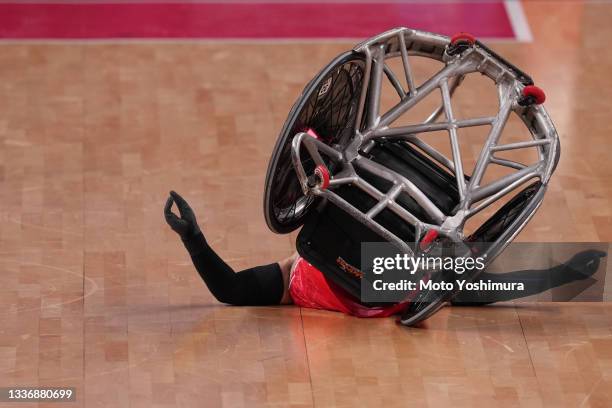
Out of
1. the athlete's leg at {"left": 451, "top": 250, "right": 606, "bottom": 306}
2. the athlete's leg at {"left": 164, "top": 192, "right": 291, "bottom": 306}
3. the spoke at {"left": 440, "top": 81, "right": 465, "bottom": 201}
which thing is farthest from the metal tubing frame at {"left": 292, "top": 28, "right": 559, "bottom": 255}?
the athlete's leg at {"left": 164, "top": 192, "right": 291, "bottom": 306}

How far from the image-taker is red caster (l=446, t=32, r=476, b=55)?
5.06m

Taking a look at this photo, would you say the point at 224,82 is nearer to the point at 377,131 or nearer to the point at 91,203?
the point at 91,203

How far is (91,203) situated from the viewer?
579 centimetres

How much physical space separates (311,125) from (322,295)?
2.54ft

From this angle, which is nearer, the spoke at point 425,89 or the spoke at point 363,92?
the spoke at point 363,92

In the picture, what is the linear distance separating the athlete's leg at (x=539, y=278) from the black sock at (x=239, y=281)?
0.76 metres

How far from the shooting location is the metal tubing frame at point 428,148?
4.85 meters

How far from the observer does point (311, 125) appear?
486cm

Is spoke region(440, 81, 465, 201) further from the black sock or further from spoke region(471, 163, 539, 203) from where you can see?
the black sock

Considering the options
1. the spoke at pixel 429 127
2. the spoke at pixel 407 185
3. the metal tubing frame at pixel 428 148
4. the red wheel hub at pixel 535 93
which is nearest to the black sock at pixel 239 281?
the metal tubing frame at pixel 428 148

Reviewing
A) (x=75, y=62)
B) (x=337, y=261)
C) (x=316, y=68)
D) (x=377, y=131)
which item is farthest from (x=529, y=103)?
(x=75, y=62)

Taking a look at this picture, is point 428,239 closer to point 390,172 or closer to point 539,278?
point 390,172

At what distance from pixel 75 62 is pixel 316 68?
4.29 ft

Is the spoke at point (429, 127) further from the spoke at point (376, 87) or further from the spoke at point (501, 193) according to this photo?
the spoke at point (501, 193)
